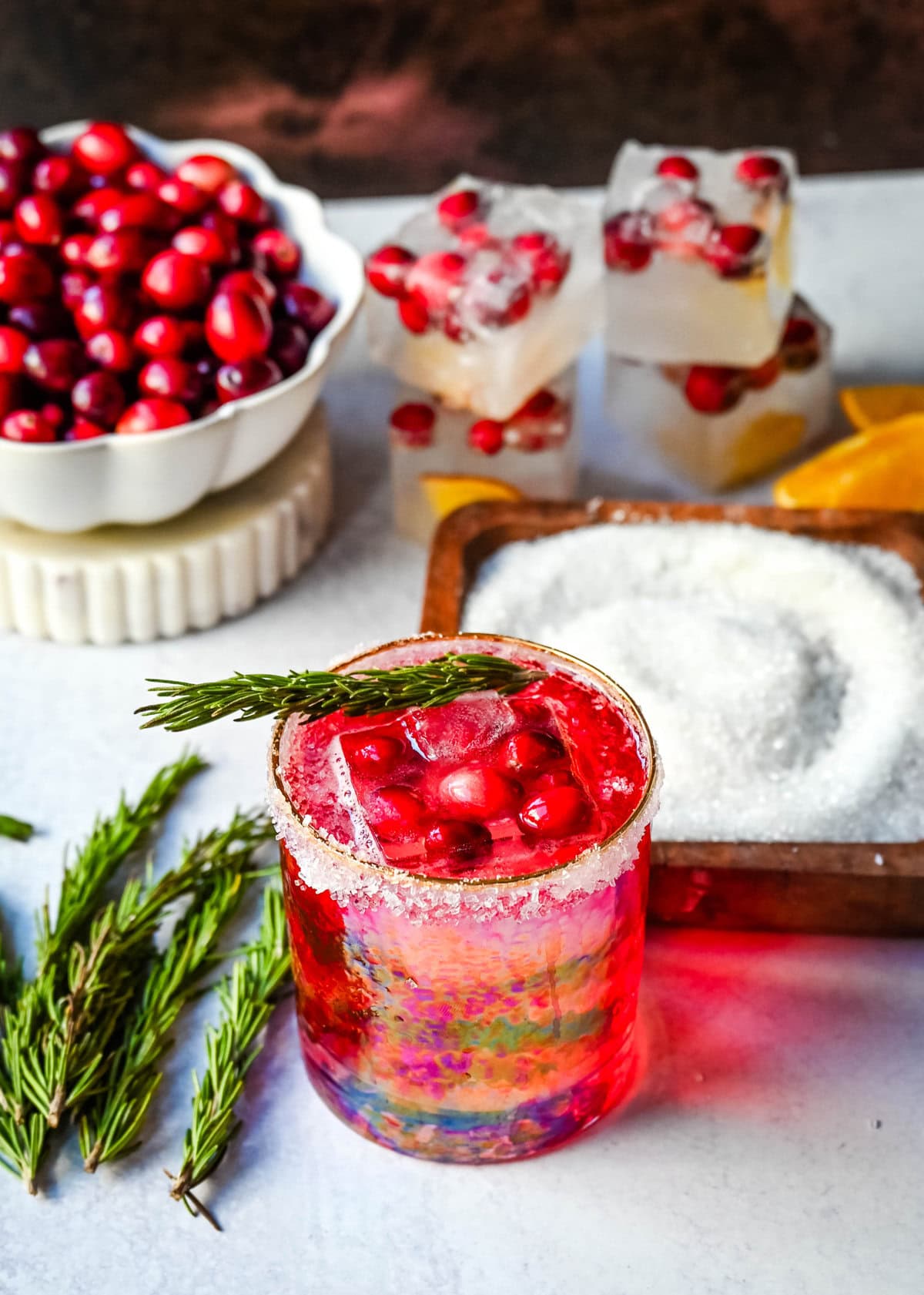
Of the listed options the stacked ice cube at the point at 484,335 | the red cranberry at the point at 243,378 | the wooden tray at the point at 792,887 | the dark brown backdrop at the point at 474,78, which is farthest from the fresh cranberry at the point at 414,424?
the dark brown backdrop at the point at 474,78

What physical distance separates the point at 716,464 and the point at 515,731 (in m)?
0.58

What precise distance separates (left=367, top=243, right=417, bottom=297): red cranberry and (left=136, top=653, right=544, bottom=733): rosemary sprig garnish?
477 mm

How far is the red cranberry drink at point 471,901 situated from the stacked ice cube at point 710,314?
50cm

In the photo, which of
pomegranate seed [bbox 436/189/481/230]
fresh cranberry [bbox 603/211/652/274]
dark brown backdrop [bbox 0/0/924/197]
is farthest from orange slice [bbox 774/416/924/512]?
dark brown backdrop [bbox 0/0/924/197]

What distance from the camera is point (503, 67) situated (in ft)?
6.94

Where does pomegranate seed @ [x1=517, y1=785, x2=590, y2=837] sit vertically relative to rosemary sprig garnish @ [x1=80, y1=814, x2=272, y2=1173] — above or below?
above

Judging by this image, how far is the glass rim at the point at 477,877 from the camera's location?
0.68 metres

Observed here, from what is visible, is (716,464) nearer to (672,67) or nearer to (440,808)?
(440,808)

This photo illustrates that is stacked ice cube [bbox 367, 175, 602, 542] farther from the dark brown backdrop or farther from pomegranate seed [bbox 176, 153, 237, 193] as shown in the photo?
the dark brown backdrop

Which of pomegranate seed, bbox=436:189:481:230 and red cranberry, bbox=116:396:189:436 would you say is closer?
red cranberry, bbox=116:396:189:436

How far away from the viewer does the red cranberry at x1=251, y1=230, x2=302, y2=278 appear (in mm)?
1222

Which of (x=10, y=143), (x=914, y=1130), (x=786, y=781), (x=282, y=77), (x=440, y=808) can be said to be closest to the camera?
(x=440, y=808)

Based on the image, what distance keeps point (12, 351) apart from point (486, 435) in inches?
13.3

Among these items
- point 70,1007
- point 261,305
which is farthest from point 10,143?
point 70,1007
